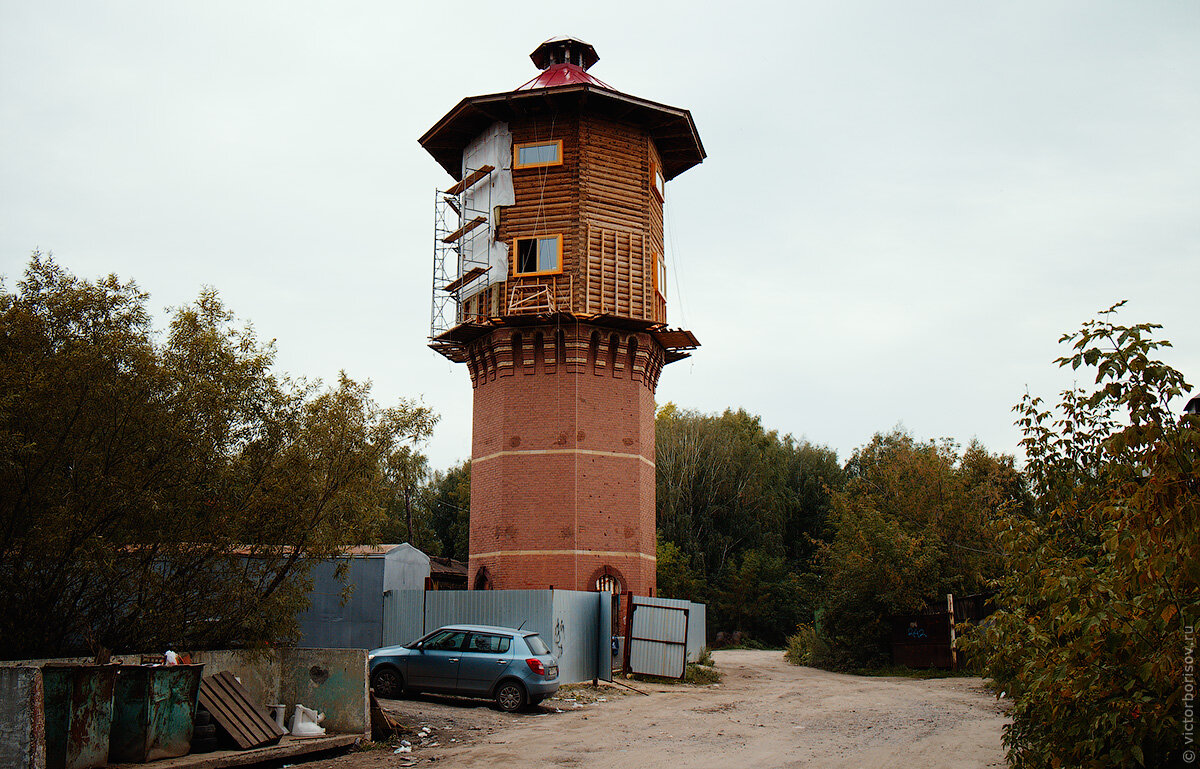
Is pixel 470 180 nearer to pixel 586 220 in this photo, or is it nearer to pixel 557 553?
pixel 586 220

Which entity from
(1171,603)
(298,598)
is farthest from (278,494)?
(1171,603)

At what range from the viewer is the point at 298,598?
15.6 metres

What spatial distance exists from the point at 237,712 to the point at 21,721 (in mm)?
3718

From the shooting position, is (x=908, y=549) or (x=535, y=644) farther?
(x=908, y=549)

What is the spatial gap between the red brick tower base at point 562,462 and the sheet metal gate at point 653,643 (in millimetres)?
2018

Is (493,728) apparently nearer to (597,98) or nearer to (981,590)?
(597,98)

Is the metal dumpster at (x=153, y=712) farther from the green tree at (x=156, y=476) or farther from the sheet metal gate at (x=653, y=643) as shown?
the sheet metal gate at (x=653, y=643)

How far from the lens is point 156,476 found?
44.3ft

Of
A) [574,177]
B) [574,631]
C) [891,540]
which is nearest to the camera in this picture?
[574,631]

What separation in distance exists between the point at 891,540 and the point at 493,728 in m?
20.7

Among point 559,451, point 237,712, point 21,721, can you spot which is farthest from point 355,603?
point 21,721

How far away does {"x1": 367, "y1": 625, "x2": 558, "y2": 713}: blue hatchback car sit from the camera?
712 inches

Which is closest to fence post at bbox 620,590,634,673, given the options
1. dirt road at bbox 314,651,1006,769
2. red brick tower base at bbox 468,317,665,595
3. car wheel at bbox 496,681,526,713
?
dirt road at bbox 314,651,1006,769

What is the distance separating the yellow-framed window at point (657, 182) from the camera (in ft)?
102
